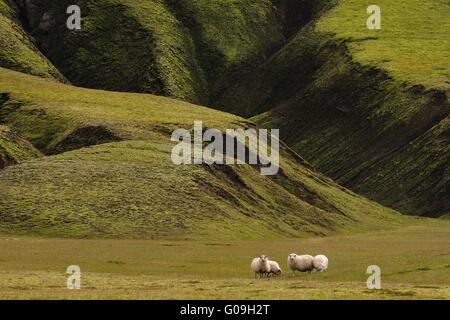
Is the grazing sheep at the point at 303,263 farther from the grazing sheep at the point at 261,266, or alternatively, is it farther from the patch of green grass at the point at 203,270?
the grazing sheep at the point at 261,266

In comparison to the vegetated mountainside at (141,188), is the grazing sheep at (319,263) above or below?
below

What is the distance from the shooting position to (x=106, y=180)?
130 metres

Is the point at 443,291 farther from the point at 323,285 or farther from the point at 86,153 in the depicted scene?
the point at 86,153

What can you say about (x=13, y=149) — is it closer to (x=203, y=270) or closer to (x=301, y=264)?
(x=203, y=270)

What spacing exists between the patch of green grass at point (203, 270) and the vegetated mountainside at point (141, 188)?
9.21m

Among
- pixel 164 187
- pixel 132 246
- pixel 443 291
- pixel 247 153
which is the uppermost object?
pixel 247 153

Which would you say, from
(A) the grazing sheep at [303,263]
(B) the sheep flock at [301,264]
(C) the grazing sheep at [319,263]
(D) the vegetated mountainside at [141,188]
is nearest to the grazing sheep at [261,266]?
(B) the sheep flock at [301,264]

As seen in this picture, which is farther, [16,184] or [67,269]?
[16,184]

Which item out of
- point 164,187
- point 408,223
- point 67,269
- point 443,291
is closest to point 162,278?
point 67,269

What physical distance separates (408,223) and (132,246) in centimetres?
8014

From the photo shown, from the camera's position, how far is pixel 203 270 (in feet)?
256

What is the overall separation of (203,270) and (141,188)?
5138cm

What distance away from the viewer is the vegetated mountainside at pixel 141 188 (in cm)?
11675

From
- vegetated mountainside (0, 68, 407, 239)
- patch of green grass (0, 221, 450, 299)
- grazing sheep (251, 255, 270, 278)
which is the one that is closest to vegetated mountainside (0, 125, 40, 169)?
vegetated mountainside (0, 68, 407, 239)
